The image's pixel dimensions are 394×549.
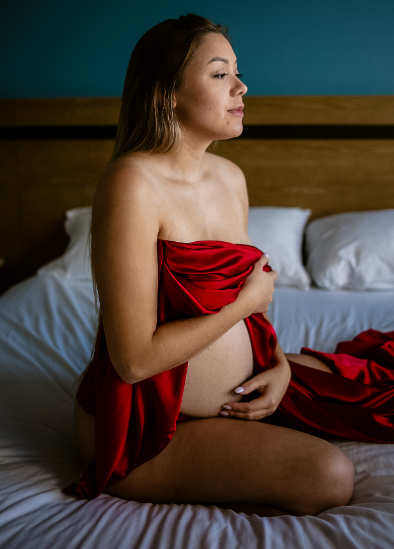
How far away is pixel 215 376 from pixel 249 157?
1684mm

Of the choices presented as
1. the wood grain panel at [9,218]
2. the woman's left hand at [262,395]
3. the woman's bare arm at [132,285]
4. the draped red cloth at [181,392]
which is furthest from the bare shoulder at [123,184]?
the wood grain panel at [9,218]

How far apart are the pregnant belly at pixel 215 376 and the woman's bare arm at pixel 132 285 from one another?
69mm

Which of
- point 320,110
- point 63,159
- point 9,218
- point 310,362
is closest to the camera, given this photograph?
point 310,362

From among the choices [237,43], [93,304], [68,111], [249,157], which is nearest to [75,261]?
[93,304]

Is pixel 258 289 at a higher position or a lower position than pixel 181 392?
higher

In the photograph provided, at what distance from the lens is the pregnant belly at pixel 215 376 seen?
3.03 feet

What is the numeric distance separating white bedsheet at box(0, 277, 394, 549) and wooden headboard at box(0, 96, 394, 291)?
0.93 meters

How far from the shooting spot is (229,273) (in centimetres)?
99

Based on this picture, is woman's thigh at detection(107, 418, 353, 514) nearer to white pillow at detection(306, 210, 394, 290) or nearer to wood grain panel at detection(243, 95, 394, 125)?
white pillow at detection(306, 210, 394, 290)

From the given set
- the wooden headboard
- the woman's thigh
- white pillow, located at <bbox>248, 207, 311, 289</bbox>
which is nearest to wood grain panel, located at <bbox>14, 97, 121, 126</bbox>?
the wooden headboard

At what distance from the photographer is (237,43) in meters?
2.31

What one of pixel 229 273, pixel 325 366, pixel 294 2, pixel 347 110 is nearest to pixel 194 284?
pixel 229 273

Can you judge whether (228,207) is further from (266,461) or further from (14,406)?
(14,406)

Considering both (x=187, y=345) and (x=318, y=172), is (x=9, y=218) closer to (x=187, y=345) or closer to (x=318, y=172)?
(x=318, y=172)
